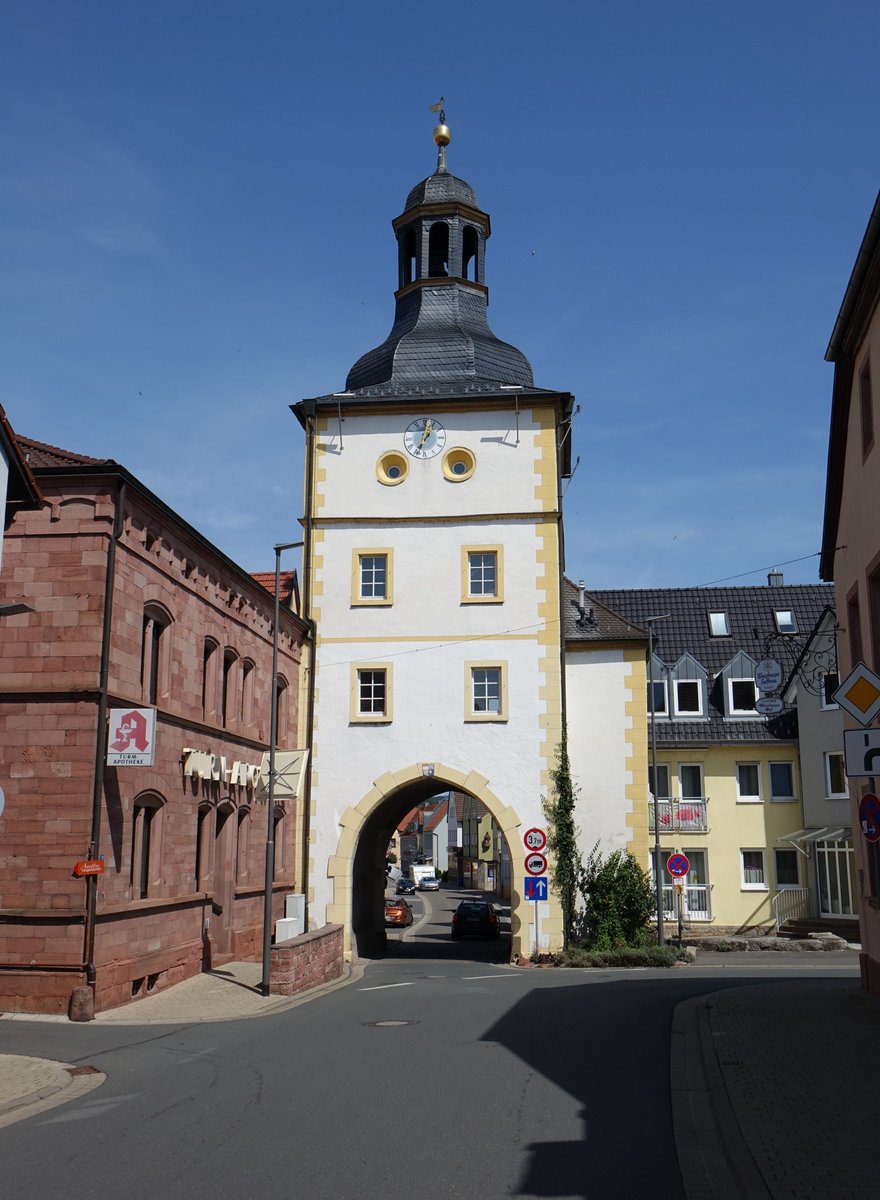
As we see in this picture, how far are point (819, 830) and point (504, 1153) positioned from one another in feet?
108

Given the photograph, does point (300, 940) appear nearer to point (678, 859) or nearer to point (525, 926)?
point (525, 926)

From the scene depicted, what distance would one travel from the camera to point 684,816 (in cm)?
4100

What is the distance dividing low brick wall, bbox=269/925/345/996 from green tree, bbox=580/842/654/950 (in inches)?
277

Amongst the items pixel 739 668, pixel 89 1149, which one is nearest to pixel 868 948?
pixel 89 1149

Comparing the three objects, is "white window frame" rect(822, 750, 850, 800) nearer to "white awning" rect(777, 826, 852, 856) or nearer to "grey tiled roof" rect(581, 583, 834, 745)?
"white awning" rect(777, 826, 852, 856)

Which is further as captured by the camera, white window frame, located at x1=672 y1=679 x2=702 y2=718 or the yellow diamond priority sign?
white window frame, located at x1=672 y1=679 x2=702 y2=718

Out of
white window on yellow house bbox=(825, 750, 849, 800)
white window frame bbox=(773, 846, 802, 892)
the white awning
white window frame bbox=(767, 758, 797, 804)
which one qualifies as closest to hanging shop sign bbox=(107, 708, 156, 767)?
the white awning

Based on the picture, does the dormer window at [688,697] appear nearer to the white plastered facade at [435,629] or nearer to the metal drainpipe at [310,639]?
the white plastered facade at [435,629]

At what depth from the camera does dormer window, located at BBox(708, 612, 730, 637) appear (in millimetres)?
46219

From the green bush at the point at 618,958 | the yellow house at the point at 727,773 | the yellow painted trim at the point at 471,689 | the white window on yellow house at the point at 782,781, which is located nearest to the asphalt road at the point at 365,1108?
the green bush at the point at 618,958

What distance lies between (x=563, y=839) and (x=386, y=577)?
754cm

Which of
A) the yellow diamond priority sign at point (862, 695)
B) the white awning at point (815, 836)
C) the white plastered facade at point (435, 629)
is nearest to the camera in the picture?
the yellow diamond priority sign at point (862, 695)

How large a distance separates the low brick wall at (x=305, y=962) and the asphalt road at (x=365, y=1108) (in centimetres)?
170

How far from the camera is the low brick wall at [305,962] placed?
20281 millimetres
